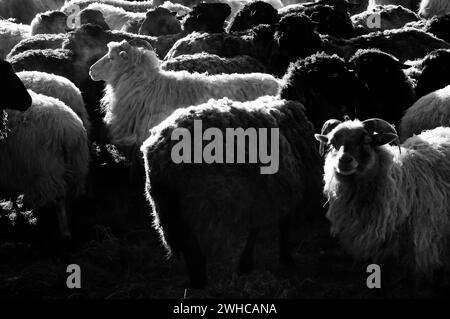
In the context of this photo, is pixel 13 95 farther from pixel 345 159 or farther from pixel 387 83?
pixel 387 83

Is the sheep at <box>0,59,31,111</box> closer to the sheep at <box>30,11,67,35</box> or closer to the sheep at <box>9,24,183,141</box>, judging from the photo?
the sheep at <box>9,24,183,141</box>

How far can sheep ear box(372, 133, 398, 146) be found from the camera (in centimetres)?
529

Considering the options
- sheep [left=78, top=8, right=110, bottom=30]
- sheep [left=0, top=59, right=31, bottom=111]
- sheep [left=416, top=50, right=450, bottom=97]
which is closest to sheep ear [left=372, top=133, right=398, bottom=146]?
sheep [left=416, top=50, right=450, bottom=97]

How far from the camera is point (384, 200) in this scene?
17.8ft

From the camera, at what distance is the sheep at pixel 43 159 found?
6.71 m

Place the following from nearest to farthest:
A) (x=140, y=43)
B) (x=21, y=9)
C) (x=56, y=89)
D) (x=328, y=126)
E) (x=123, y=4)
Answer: (x=328, y=126) < (x=56, y=89) < (x=140, y=43) < (x=123, y=4) < (x=21, y=9)

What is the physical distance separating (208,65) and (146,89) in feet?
4.02

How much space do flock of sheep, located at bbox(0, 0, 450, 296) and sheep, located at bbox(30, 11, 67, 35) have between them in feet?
6.92

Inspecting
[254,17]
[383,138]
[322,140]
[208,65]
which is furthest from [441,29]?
[383,138]

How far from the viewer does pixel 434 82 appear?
26.1 feet

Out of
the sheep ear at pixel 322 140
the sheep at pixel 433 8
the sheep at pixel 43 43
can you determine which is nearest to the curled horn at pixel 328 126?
the sheep ear at pixel 322 140

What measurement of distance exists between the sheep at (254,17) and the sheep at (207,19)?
244 mm

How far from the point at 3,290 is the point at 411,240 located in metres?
2.98
